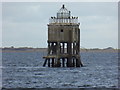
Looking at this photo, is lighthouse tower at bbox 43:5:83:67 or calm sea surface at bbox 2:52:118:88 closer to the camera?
calm sea surface at bbox 2:52:118:88

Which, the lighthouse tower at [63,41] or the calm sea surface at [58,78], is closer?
the calm sea surface at [58,78]

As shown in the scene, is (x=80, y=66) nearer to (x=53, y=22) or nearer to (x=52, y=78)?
(x=53, y=22)

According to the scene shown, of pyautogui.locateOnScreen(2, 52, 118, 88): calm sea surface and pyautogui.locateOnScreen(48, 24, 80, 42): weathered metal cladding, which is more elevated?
pyautogui.locateOnScreen(48, 24, 80, 42): weathered metal cladding

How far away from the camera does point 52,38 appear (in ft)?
247

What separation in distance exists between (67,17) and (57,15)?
4.69 ft

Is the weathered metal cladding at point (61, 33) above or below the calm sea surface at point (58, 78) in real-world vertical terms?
above

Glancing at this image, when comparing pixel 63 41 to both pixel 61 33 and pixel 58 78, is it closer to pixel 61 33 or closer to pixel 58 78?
pixel 61 33

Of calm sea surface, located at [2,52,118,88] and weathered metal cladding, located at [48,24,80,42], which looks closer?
calm sea surface, located at [2,52,118,88]

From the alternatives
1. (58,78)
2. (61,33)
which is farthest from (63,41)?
(58,78)

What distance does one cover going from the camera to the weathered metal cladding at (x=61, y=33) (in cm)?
7525

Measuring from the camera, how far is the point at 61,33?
75438 mm

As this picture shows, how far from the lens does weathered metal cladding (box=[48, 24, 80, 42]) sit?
75250mm

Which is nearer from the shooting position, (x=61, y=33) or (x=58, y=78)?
(x=58, y=78)

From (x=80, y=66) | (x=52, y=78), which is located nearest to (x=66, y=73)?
(x=52, y=78)
